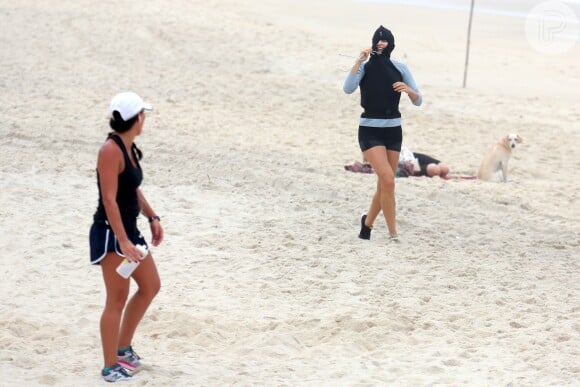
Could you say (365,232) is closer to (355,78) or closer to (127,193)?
A: (355,78)

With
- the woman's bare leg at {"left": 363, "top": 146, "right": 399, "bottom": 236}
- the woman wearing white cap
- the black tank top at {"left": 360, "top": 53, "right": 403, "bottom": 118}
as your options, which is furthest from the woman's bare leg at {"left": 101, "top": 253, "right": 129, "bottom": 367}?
the black tank top at {"left": 360, "top": 53, "right": 403, "bottom": 118}

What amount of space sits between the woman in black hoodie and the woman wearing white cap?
129 inches

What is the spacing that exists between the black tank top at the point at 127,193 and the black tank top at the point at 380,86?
11.2 feet

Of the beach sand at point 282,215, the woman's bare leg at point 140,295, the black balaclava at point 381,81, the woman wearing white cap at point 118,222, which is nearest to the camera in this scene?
the woman wearing white cap at point 118,222

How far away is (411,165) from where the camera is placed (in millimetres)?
12289

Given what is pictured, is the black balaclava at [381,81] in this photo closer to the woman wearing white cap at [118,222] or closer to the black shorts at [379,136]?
the black shorts at [379,136]

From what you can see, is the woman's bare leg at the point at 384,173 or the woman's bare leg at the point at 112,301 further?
the woman's bare leg at the point at 384,173

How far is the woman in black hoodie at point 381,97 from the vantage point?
8.89 m

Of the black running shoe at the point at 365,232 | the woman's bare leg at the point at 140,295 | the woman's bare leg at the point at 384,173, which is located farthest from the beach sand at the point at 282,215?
the woman's bare leg at the point at 384,173

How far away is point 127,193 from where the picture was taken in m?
5.89

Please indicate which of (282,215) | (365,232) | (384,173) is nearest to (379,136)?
(384,173)

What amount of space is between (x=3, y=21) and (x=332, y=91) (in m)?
6.78

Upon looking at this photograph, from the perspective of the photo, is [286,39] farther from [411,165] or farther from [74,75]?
[411,165]

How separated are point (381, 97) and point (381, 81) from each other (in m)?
0.13
